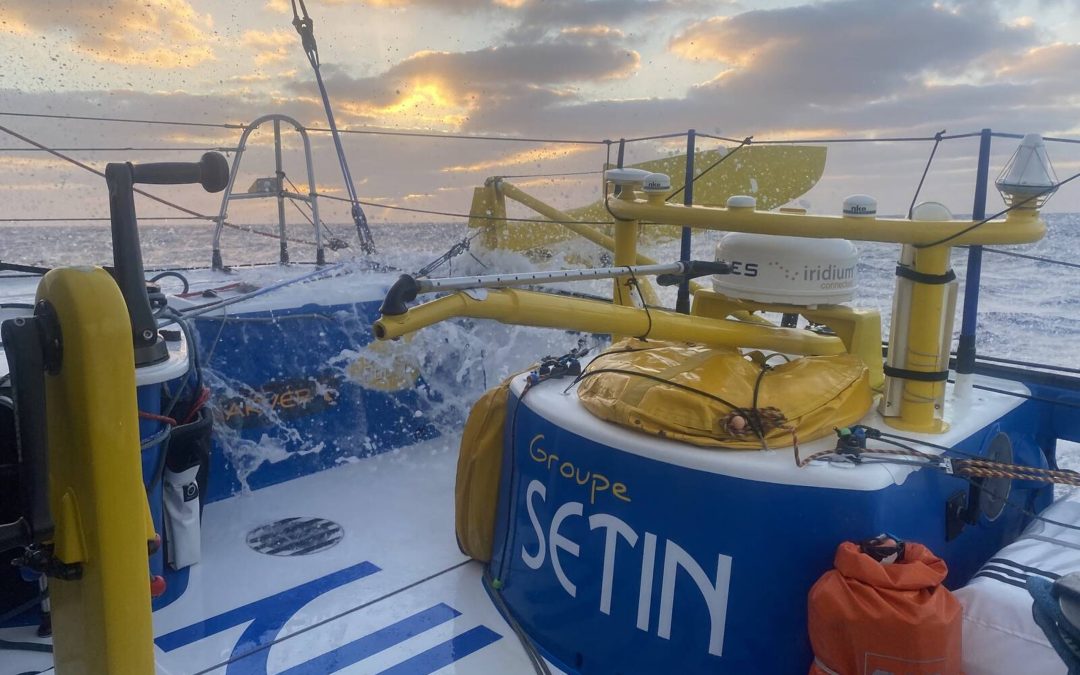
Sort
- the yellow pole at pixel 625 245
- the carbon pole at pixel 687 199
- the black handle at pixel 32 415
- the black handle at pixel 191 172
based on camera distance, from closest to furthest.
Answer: the black handle at pixel 32 415 < the black handle at pixel 191 172 < the yellow pole at pixel 625 245 < the carbon pole at pixel 687 199

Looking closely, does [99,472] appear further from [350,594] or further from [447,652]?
[350,594]

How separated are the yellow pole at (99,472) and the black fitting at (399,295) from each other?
953mm

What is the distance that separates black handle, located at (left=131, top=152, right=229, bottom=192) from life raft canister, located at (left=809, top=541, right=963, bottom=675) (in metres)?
1.68

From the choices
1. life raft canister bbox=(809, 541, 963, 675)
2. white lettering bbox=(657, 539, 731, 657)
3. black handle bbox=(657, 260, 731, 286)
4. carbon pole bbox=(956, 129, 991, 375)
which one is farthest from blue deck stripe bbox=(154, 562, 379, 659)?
carbon pole bbox=(956, 129, 991, 375)

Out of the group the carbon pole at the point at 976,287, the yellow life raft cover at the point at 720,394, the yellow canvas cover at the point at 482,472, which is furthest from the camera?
the yellow canvas cover at the point at 482,472

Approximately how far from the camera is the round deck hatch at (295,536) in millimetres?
3514

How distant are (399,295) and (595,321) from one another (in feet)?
2.29

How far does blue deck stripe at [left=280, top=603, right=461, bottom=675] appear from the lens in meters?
2.63

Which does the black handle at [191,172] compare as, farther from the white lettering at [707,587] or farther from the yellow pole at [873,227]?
the yellow pole at [873,227]

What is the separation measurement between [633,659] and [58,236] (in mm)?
31062

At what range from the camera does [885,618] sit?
1844 mm

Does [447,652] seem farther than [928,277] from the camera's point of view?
Yes

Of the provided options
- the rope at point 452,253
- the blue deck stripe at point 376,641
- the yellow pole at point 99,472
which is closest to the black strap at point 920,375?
the blue deck stripe at point 376,641

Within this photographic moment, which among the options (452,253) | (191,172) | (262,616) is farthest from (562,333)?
(191,172)
